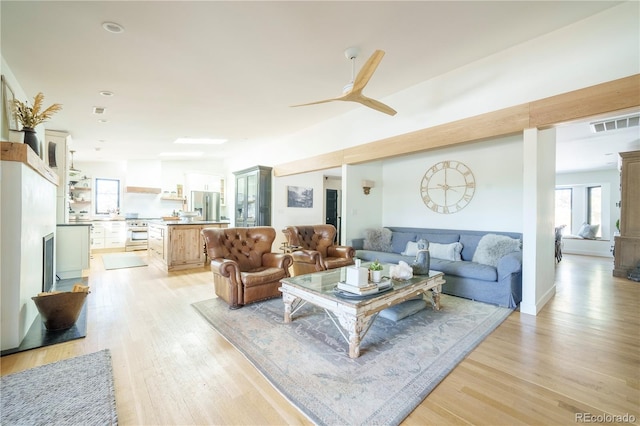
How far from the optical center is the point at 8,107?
2.76 meters

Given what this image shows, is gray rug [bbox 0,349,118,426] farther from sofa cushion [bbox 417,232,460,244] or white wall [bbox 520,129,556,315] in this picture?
sofa cushion [bbox 417,232,460,244]

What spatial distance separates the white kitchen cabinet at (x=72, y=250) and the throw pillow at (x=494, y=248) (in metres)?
6.65

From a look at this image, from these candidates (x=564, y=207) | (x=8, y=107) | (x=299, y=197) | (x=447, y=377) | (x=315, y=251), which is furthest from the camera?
(x=564, y=207)

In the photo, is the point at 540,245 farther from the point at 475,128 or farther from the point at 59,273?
the point at 59,273

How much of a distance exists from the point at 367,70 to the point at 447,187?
3.36 meters

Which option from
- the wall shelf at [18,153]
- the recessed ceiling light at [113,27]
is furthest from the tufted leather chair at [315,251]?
the recessed ceiling light at [113,27]

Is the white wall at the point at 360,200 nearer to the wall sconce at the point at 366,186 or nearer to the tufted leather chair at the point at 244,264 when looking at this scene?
the wall sconce at the point at 366,186

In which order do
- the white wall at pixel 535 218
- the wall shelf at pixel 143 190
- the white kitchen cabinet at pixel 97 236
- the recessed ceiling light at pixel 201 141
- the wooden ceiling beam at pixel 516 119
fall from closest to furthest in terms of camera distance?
the wooden ceiling beam at pixel 516 119 → the white wall at pixel 535 218 → the recessed ceiling light at pixel 201 141 → the white kitchen cabinet at pixel 97 236 → the wall shelf at pixel 143 190

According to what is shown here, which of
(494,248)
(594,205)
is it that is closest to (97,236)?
(494,248)

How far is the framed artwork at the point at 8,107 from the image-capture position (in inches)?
106

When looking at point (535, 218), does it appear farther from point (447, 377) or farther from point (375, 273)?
point (447, 377)

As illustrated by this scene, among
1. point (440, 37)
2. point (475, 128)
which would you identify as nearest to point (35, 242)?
point (440, 37)

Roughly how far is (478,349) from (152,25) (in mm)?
4002

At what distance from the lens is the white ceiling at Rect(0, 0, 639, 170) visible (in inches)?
89.8
